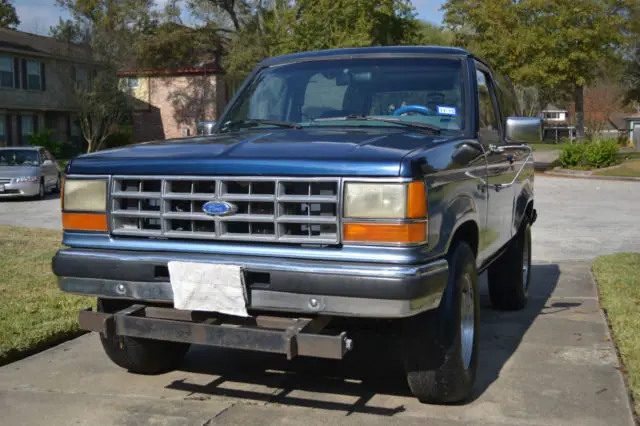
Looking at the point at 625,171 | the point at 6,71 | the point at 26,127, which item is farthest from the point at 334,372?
the point at 26,127

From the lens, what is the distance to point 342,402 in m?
4.80

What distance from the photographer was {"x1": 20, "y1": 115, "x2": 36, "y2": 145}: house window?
41.1m

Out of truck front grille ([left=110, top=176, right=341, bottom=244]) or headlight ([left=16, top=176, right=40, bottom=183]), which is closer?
truck front grille ([left=110, top=176, right=341, bottom=244])

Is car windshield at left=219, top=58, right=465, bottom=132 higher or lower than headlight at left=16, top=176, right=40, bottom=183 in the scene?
higher

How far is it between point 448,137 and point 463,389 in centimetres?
147

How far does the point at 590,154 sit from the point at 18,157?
1929 centimetres

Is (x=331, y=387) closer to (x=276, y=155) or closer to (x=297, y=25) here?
(x=276, y=155)

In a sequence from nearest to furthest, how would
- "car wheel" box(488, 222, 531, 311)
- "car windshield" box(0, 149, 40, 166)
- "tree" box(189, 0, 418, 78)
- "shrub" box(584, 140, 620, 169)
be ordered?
1. "car wheel" box(488, 222, 531, 311)
2. "car windshield" box(0, 149, 40, 166)
3. "shrub" box(584, 140, 620, 169)
4. "tree" box(189, 0, 418, 78)

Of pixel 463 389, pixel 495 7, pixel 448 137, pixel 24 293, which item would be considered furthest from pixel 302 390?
pixel 495 7

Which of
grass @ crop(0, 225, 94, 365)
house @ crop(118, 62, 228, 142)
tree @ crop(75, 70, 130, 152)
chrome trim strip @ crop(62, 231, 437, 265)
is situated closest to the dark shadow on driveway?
chrome trim strip @ crop(62, 231, 437, 265)

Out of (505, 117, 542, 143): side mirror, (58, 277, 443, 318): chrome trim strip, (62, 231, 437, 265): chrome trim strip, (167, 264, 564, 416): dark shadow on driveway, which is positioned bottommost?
(167, 264, 564, 416): dark shadow on driveway

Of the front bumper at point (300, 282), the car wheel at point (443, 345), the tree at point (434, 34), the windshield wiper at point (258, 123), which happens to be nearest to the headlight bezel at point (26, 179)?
the windshield wiper at point (258, 123)

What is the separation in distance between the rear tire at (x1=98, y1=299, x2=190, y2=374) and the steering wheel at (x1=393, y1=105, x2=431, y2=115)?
2125 millimetres

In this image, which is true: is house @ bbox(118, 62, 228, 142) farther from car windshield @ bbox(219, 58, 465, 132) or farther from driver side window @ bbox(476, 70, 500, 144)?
car windshield @ bbox(219, 58, 465, 132)
